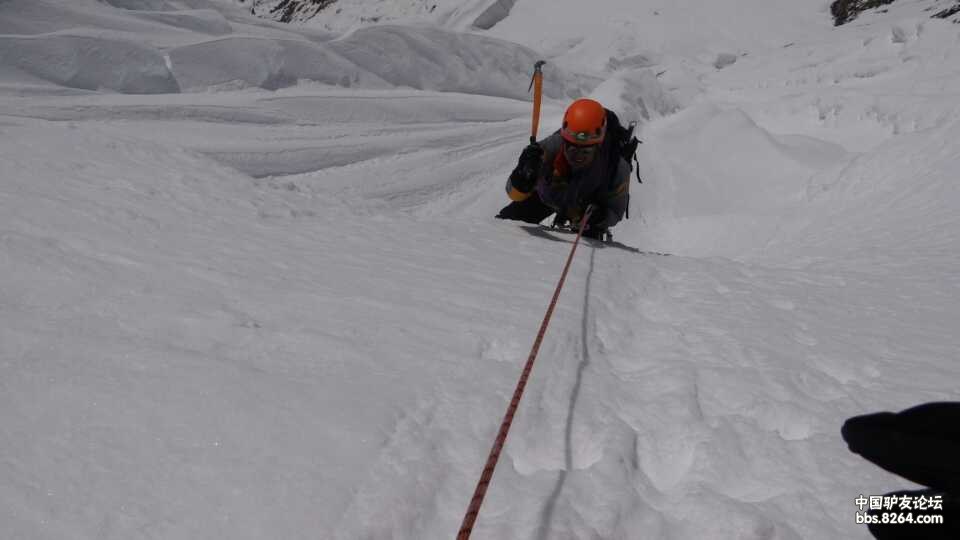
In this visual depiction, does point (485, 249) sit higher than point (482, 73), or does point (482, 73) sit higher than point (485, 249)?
point (482, 73)

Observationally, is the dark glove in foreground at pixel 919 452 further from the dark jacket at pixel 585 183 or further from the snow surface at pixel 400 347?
the dark jacket at pixel 585 183

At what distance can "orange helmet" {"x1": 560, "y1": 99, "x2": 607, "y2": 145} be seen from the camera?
4.32 m

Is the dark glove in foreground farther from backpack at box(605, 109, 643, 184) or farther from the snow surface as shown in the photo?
backpack at box(605, 109, 643, 184)

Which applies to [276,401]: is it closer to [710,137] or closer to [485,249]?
[485,249]

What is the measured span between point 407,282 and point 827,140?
9097 mm

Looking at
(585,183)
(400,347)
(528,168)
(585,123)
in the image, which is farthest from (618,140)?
(400,347)

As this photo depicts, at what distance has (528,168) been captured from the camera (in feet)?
15.3

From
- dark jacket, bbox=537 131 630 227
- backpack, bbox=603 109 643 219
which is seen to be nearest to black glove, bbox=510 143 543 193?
dark jacket, bbox=537 131 630 227

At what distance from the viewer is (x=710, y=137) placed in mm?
9211

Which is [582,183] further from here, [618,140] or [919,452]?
[919,452]

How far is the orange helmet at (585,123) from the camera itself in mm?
4324

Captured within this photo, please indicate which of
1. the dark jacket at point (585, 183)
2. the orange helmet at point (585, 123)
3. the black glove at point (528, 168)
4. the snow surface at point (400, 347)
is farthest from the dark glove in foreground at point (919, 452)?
the dark jacket at point (585, 183)

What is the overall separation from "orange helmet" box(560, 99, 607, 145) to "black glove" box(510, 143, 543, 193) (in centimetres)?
29

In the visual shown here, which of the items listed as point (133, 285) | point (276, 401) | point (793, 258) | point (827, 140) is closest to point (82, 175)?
point (133, 285)
